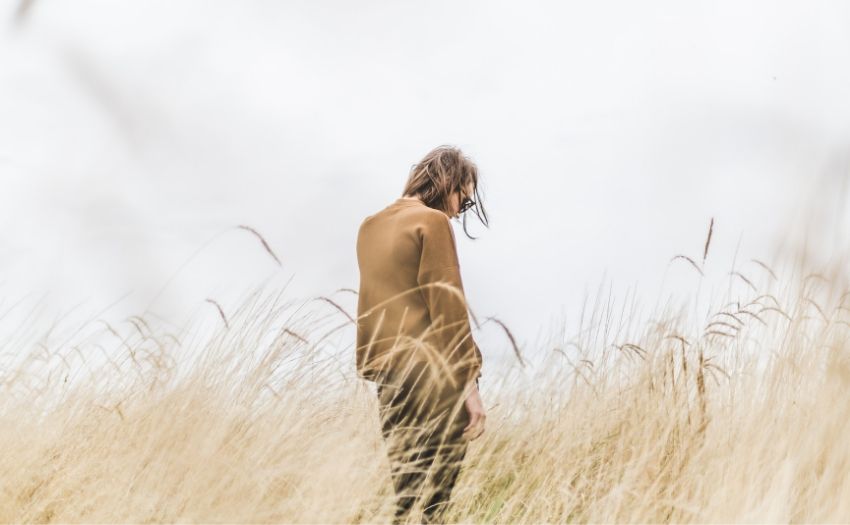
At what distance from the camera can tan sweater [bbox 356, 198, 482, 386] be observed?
6.70 feet

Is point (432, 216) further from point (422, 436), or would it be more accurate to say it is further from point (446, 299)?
point (422, 436)

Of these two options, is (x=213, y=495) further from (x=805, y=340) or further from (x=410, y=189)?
(x=805, y=340)

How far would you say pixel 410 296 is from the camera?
7.10 feet

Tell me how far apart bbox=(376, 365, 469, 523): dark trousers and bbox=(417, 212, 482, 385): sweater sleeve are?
0.07 m

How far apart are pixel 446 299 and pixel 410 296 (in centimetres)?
16

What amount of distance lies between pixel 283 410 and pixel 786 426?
5.26 feet

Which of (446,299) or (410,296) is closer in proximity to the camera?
(446,299)

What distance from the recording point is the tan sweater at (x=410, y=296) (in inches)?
80.4

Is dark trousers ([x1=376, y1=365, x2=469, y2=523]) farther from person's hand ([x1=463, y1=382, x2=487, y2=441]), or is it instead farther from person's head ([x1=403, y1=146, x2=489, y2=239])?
person's head ([x1=403, y1=146, x2=489, y2=239])

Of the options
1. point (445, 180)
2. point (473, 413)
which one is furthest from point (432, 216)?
point (473, 413)

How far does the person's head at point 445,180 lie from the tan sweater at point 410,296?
6 cm

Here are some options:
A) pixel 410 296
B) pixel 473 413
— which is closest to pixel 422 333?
pixel 410 296

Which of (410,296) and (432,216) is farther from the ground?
(432,216)

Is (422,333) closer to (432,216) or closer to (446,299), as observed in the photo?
(446,299)
